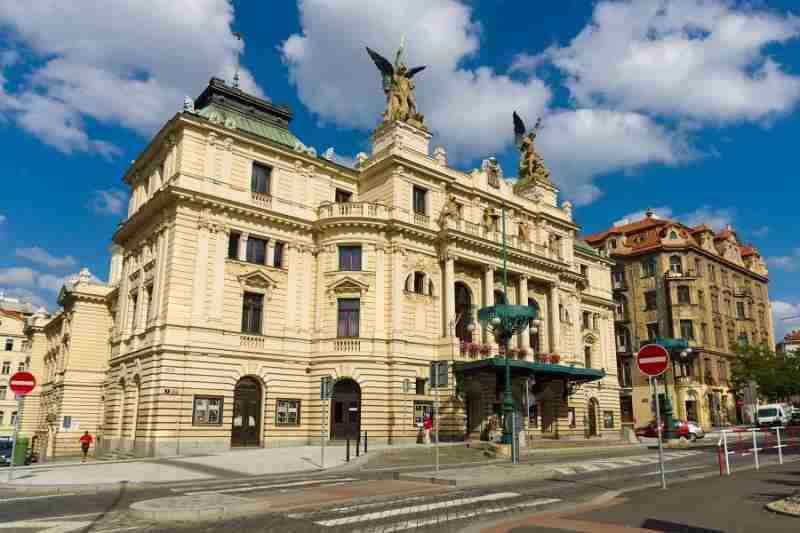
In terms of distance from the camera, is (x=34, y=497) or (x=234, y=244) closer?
(x=34, y=497)

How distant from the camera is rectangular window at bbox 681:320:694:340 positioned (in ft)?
202

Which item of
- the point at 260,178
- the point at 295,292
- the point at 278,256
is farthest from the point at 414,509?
the point at 260,178

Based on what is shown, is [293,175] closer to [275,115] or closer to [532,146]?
[275,115]

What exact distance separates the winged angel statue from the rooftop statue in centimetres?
1227

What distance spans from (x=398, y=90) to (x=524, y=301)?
16024mm

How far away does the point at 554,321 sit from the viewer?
43062 mm

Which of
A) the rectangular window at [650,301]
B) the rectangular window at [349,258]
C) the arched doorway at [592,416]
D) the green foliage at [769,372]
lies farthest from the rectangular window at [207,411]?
the rectangular window at [650,301]

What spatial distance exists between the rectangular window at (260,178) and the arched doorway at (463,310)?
12.9 meters

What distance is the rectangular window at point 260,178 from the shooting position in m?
33.8

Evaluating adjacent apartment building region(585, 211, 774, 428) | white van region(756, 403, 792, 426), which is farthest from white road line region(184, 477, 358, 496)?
adjacent apartment building region(585, 211, 774, 428)

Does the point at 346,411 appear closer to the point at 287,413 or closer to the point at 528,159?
the point at 287,413

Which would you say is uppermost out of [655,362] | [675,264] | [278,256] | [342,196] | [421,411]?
[675,264]

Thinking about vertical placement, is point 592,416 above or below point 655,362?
below

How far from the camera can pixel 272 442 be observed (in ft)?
103
